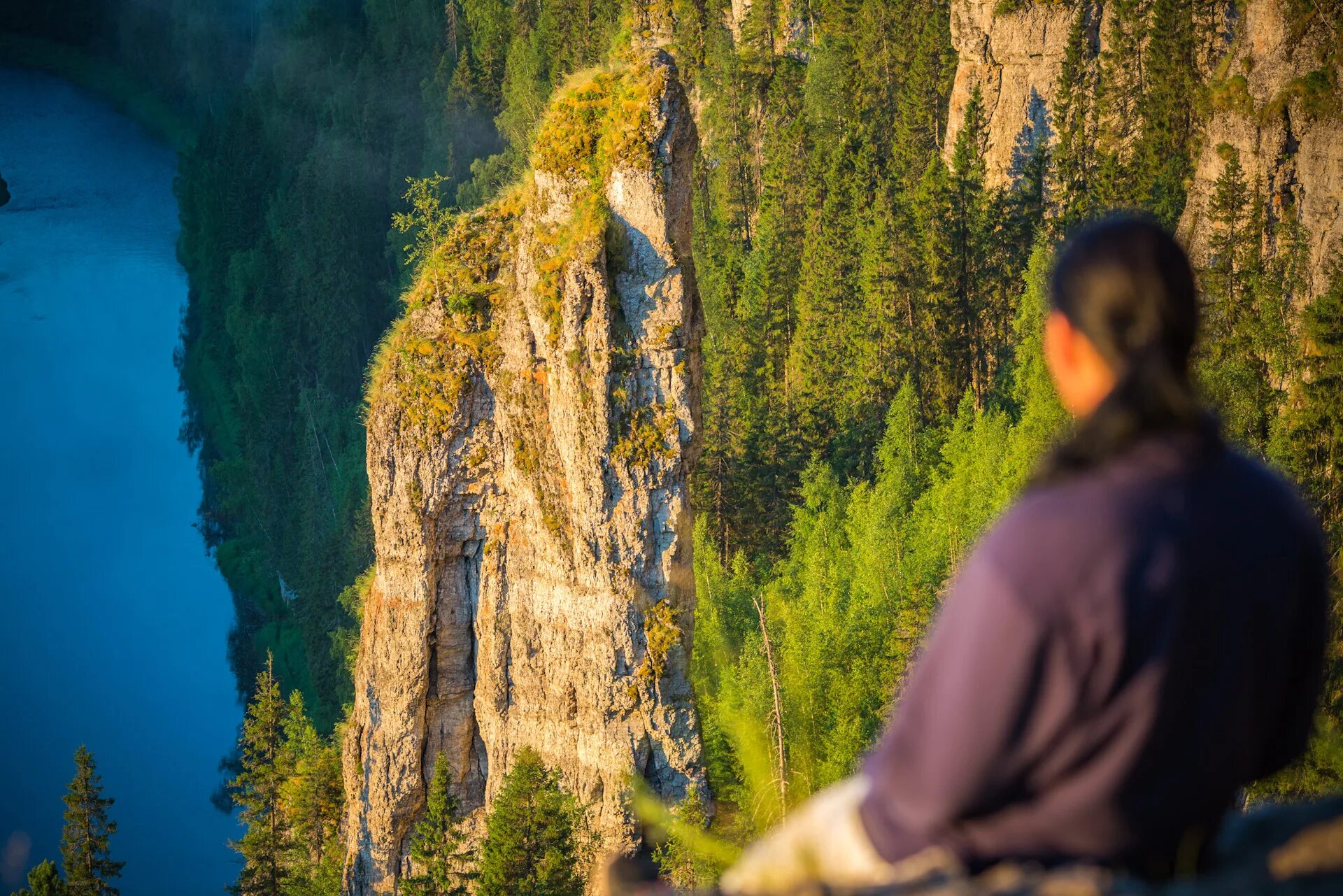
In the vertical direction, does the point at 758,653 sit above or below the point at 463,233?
below

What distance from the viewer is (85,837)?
27984 mm

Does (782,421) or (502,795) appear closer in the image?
Answer: (502,795)

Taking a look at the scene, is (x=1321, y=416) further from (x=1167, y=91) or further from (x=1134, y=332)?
(x=1134, y=332)

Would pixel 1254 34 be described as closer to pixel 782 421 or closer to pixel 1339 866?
pixel 782 421

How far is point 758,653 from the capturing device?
2917cm

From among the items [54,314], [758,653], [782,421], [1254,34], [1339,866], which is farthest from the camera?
[54,314]

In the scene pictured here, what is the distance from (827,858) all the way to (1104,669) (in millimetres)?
843

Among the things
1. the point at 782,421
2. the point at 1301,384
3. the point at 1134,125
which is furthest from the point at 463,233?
the point at 1134,125

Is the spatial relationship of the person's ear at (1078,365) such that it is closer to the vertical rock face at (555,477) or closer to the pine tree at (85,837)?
the vertical rock face at (555,477)

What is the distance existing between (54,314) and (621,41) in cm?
6398

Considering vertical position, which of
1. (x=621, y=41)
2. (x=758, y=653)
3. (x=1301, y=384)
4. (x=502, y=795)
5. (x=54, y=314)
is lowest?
(x=502, y=795)

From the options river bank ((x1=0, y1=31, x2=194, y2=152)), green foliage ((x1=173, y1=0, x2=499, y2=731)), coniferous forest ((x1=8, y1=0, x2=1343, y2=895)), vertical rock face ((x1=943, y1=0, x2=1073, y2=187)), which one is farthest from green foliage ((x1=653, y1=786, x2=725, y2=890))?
river bank ((x1=0, y1=31, x2=194, y2=152))

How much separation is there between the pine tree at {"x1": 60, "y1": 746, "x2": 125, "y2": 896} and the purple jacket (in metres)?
28.0

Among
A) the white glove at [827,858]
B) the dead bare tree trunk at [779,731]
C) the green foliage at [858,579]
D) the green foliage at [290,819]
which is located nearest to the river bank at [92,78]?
the green foliage at [858,579]
